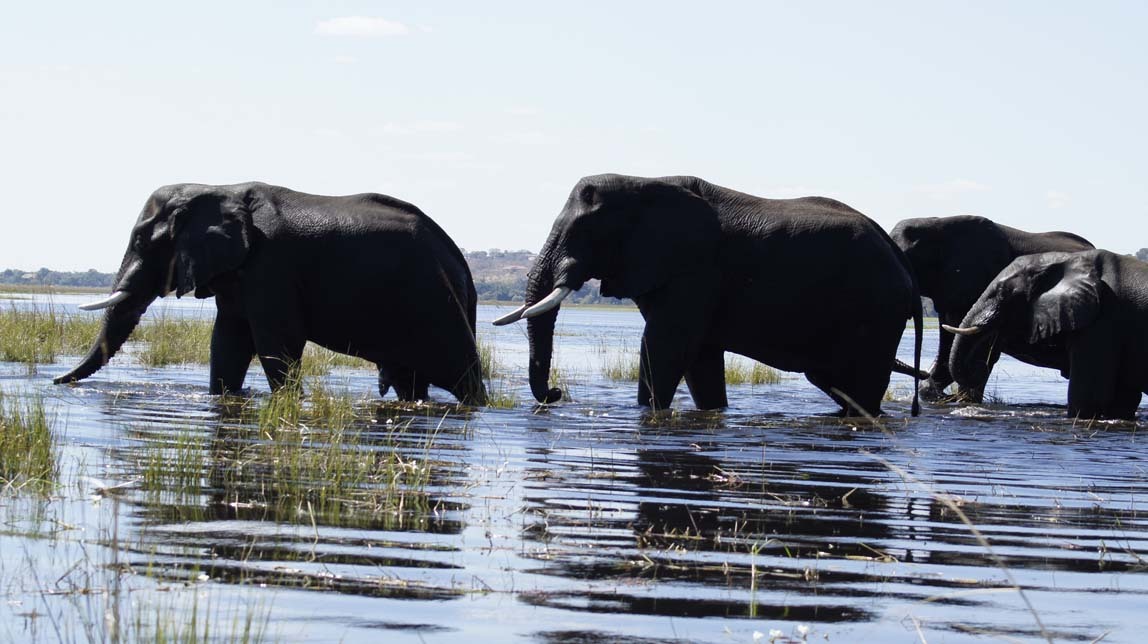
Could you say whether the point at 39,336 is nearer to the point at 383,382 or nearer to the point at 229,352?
the point at 383,382

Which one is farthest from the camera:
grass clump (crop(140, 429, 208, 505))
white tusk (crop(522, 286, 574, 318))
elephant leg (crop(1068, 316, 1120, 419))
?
elephant leg (crop(1068, 316, 1120, 419))

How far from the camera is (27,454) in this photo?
9164mm

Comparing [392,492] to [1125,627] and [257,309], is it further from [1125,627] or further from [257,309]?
[257,309]

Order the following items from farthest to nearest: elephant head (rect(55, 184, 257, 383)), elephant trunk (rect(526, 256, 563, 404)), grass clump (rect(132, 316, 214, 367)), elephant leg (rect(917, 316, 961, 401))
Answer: grass clump (rect(132, 316, 214, 367)) → elephant leg (rect(917, 316, 961, 401)) → elephant head (rect(55, 184, 257, 383)) → elephant trunk (rect(526, 256, 563, 404))

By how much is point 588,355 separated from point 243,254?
20.4m

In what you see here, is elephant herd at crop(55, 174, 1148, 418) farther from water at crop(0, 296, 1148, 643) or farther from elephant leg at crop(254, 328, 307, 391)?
→ water at crop(0, 296, 1148, 643)

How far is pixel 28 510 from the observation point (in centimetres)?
797

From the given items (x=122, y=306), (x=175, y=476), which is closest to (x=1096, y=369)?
(x=122, y=306)

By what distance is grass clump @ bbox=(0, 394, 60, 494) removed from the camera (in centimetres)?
859

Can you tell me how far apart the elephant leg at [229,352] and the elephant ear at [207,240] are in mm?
374

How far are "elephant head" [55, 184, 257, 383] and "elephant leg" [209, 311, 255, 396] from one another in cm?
37

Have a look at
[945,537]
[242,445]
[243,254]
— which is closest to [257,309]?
[243,254]

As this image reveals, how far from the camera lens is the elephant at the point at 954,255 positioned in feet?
74.3

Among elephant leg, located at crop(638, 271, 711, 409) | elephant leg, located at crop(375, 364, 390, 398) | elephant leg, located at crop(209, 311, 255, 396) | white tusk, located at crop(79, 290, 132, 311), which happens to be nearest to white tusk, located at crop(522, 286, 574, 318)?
elephant leg, located at crop(638, 271, 711, 409)
